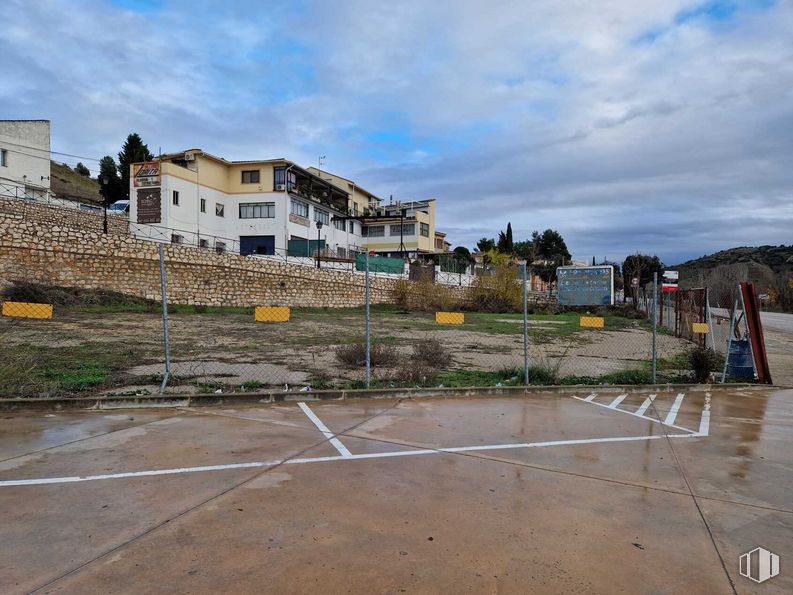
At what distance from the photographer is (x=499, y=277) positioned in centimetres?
3875

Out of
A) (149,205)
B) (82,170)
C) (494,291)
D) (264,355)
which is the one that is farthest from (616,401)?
(82,170)

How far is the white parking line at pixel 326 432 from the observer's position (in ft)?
17.2

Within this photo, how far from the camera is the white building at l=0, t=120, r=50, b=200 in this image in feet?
129

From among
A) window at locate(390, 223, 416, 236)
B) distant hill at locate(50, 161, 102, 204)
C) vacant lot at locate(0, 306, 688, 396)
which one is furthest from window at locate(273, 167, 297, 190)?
vacant lot at locate(0, 306, 688, 396)

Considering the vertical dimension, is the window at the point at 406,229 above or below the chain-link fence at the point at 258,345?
above

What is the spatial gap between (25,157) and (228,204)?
1586 cm

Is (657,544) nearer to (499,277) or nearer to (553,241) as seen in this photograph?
(499,277)

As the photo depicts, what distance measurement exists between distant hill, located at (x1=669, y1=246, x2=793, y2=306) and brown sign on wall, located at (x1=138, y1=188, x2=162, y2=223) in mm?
47178

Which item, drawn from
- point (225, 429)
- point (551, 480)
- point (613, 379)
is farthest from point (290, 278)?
point (551, 480)

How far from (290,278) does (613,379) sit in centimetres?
2506

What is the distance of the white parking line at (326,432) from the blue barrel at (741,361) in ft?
29.3

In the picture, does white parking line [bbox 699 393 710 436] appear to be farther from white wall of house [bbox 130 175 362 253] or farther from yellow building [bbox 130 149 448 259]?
white wall of house [bbox 130 175 362 253]

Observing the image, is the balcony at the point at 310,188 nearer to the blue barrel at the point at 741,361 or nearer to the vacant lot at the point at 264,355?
the vacant lot at the point at 264,355

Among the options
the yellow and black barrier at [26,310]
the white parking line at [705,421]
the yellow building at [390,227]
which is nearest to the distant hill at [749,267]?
the yellow building at [390,227]
